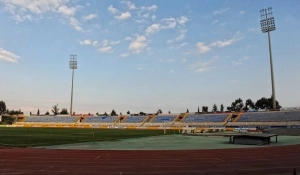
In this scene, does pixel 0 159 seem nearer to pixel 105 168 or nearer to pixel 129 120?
pixel 105 168

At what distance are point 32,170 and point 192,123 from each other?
63067 millimetres

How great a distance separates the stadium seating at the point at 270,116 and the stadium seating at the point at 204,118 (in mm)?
6145

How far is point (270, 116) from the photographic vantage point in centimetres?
6141

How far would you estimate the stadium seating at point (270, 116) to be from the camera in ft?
187

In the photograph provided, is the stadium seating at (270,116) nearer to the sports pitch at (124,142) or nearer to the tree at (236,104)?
the sports pitch at (124,142)

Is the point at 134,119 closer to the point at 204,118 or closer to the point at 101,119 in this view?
the point at 101,119

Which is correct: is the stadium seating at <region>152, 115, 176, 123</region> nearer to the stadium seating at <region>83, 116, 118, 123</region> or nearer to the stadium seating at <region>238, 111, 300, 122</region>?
the stadium seating at <region>83, 116, 118, 123</region>

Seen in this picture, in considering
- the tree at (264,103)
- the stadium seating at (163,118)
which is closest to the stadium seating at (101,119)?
the stadium seating at (163,118)

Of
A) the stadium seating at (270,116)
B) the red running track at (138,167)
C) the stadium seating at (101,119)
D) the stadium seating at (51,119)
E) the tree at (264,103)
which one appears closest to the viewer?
the red running track at (138,167)

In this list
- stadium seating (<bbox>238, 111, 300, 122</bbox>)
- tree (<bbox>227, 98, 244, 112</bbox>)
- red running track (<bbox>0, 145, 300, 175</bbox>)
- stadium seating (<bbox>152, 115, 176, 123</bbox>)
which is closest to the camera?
red running track (<bbox>0, 145, 300, 175</bbox>)

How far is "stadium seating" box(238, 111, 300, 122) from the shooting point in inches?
2246

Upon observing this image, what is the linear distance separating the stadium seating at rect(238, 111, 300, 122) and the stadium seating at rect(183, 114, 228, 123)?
6.15 metres

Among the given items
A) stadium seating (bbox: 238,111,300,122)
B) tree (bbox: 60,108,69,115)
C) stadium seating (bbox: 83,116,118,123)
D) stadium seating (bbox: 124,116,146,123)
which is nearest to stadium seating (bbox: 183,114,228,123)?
stadium seating (bbox: 238,111,300,122)

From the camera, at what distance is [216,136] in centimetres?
3491
